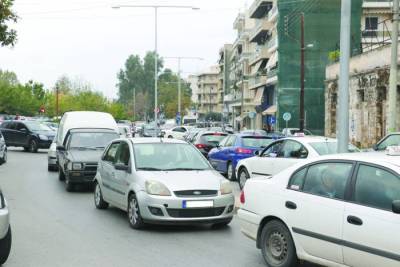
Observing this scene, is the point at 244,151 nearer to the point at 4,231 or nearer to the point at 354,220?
the point at 4,231

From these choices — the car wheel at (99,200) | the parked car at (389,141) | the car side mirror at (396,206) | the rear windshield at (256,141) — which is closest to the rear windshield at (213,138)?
the rear windshield at (256,141)

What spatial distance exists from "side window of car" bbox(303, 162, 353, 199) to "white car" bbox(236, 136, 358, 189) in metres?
5.82

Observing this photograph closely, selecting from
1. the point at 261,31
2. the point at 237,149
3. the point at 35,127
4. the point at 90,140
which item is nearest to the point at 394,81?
the point at 237,149

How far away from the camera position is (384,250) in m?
5.50

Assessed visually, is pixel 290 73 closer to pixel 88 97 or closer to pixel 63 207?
pixel 63 207

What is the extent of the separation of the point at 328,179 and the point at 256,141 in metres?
11.7

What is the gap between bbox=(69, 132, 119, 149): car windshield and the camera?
53.6ft

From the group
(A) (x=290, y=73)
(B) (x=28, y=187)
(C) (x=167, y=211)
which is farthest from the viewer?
(A) (x=290, y=73)

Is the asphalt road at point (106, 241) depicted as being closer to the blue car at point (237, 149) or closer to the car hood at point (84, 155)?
the car hood at point (84, 155)

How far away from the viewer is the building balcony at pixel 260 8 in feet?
211

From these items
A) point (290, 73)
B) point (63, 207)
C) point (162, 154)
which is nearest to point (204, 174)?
point (162, 154)

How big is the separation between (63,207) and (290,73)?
41998mm

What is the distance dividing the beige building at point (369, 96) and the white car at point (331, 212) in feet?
72.2

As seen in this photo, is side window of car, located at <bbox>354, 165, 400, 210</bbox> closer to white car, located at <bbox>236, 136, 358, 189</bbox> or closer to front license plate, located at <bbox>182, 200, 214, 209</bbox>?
front license plate, located at <bbox>182, 200, 214, 209</bbox>
